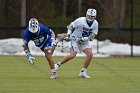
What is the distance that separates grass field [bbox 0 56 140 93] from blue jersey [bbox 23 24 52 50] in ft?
3.33

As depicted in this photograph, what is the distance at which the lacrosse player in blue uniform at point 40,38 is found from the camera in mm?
17242

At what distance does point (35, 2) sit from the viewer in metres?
33.9

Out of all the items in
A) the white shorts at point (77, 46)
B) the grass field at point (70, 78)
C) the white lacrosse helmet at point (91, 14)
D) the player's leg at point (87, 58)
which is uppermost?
the white lacrosse helmet at point (91, 14)

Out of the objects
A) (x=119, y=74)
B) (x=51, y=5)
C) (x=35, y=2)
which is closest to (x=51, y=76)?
(x=119, y=74)

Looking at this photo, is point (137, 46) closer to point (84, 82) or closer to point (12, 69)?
point (12, 69)

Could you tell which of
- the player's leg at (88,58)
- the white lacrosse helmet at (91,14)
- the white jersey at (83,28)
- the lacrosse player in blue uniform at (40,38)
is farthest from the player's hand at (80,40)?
the lacrosse player in blue uniform at (40,38)

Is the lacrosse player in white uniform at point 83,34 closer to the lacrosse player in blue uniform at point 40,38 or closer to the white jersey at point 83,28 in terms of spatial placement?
the white jersey at point 83,28

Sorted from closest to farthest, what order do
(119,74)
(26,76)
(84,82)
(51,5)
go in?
(84,82)
(26,76)
(119,74)
(51,5)

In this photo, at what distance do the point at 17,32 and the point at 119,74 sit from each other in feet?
33.5

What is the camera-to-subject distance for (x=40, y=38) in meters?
17.5

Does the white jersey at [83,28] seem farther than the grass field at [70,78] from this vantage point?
Yes

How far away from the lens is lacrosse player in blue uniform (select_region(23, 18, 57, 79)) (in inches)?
679

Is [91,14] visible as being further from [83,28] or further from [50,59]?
[50,59]

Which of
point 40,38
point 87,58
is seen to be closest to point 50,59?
point 40,38
